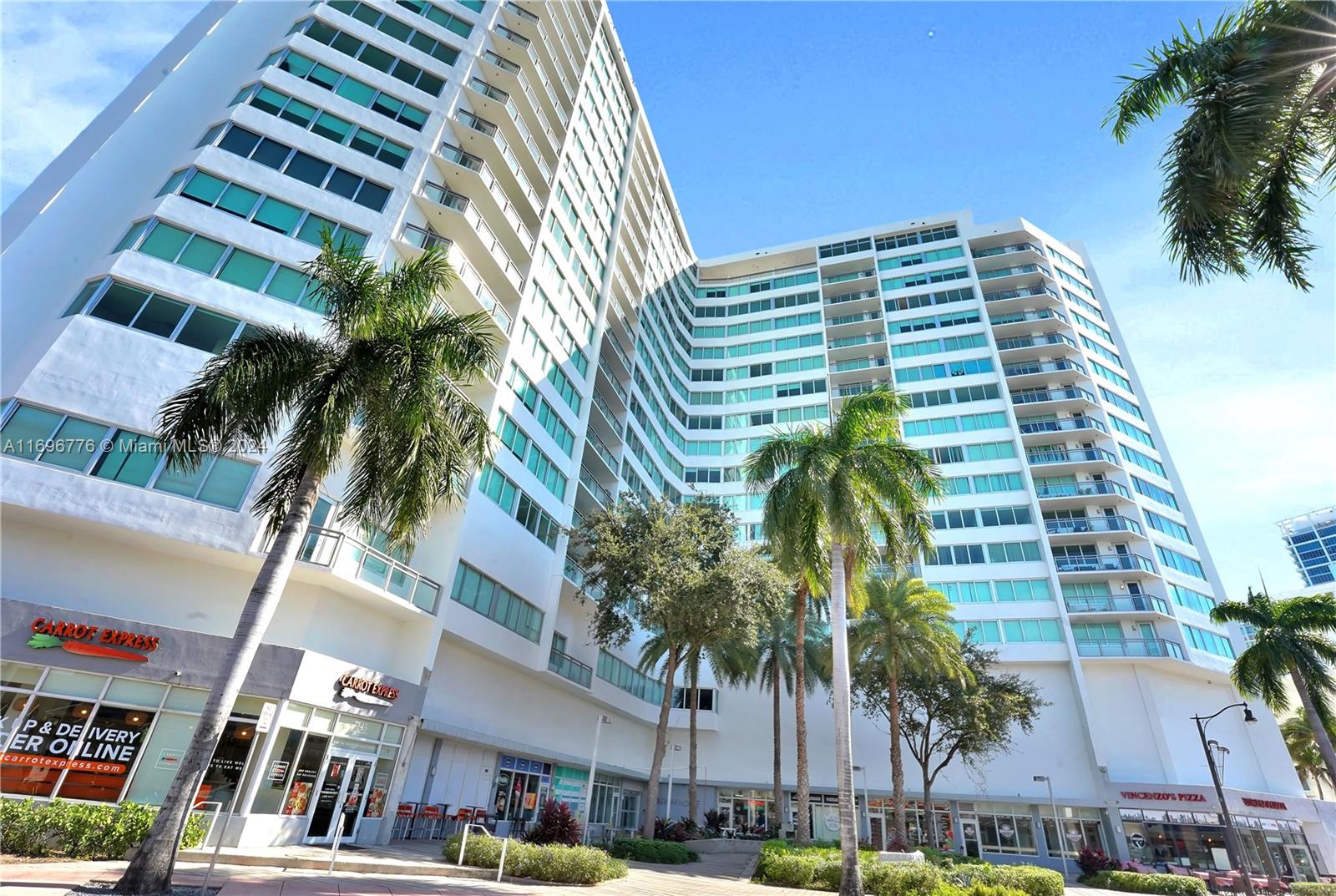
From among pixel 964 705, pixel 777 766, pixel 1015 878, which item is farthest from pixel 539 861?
pixel 964 705

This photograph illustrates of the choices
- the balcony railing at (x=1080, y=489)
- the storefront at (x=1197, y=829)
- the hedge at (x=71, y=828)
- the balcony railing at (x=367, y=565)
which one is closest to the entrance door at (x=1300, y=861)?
the storefront at (x=1197, y=829)

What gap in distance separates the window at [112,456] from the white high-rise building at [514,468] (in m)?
0.09

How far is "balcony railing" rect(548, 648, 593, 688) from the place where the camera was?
3158 centimetres

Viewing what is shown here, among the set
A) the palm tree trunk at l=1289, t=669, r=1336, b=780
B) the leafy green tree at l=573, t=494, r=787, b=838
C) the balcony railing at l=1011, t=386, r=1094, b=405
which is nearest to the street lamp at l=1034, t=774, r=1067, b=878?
the palm tree trunk at l=1289, t=669, r=1336, b=780

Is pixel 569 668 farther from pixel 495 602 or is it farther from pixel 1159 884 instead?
pixel 1159 884

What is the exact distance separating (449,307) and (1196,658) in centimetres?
5131

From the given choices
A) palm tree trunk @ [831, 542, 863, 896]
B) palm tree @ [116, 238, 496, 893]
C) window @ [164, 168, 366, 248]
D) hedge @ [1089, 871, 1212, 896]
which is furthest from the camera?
hedge @ [1089, 871, 1212, 896]

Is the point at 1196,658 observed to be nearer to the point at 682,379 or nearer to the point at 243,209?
the point at 682,379

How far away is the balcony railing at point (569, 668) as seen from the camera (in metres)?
31.6

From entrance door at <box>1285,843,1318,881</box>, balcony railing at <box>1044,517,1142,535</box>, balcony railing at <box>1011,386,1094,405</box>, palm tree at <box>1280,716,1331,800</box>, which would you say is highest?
balcony railing at <box>1011,386,1094,405</box>

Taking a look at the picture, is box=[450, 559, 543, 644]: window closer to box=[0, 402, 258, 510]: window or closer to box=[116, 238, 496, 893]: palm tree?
box=[0, 402, 258, 510]: window

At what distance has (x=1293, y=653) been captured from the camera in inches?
1280

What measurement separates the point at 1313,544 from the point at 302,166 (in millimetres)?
218243

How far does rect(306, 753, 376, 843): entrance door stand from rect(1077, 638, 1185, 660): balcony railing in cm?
4393
